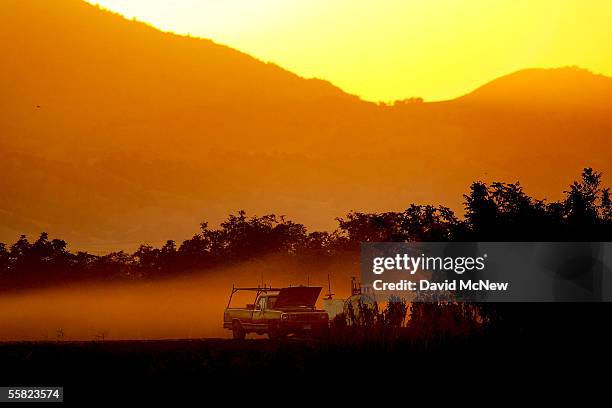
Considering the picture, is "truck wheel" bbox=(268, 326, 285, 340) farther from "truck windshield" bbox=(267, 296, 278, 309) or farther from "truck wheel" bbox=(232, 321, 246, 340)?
"truck wheel" bbox=(232, 321, 246, 340)

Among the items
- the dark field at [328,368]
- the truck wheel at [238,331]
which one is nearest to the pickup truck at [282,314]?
the truck wheel at [238,331]

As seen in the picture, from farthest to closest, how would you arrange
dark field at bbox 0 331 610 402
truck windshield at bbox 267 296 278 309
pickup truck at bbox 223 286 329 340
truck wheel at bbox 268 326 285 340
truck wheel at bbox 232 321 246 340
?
truck wheel at bbox 232 321 246 340 → truck windshield at bbox 267 296 278 309 → pickup truck at bbox 223 286 329 340 → truck wheel at bbox 268 326 285 340 → dark field at bbox 0 331 610 402

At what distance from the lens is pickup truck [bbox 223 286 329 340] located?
141 ft

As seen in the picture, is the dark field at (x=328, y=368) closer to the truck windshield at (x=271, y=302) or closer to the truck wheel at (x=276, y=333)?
the truck wheel at (x=276, y=333)

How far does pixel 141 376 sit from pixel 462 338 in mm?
8510

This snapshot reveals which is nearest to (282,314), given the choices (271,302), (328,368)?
(271,302)

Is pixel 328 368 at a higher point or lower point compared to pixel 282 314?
lower

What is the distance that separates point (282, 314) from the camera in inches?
1699

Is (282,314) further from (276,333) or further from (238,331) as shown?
(238,331)

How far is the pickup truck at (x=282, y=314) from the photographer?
43.1 metres

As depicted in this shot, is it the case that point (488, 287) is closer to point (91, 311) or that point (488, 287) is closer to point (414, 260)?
point (414, 260)

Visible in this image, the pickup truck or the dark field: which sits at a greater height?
the pickup truck

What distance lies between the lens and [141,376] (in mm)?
28375

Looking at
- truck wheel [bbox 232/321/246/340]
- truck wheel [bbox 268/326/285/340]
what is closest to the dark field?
truck wheel [bbox 268/326/285/340]
